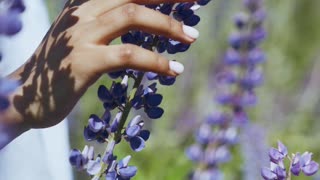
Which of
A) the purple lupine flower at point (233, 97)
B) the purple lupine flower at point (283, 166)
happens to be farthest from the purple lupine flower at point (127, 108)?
the purple lupine flower at point (233, 97)

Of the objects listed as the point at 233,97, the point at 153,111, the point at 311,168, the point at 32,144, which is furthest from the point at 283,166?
the point at 233,97

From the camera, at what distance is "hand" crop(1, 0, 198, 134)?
117cm

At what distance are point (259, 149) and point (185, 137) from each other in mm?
922

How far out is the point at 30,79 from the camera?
49.5 inches

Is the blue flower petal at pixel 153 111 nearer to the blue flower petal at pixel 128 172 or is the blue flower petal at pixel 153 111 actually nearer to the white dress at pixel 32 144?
the blue flower petal at pixel 128 172

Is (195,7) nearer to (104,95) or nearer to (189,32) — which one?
(189,32)

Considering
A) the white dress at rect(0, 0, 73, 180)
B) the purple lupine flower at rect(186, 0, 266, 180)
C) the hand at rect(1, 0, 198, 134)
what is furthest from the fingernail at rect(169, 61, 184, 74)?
the purple lupine flower at rect(186, 0, 266, 180)

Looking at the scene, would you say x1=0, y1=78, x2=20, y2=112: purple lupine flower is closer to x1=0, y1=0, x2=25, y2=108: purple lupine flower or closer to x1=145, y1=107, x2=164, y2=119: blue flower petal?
x1=0, y1=0, x2=25, y2=108: purple lupine flower

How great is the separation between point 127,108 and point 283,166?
18 cm

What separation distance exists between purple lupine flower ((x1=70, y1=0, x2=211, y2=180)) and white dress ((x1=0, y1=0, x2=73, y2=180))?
0.49 meters

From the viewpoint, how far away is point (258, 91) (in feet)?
11.1

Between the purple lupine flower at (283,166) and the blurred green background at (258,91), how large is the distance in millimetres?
1178

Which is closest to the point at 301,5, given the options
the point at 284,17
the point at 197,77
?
the point at 284,17

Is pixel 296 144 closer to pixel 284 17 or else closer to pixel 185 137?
pixel 185 137
